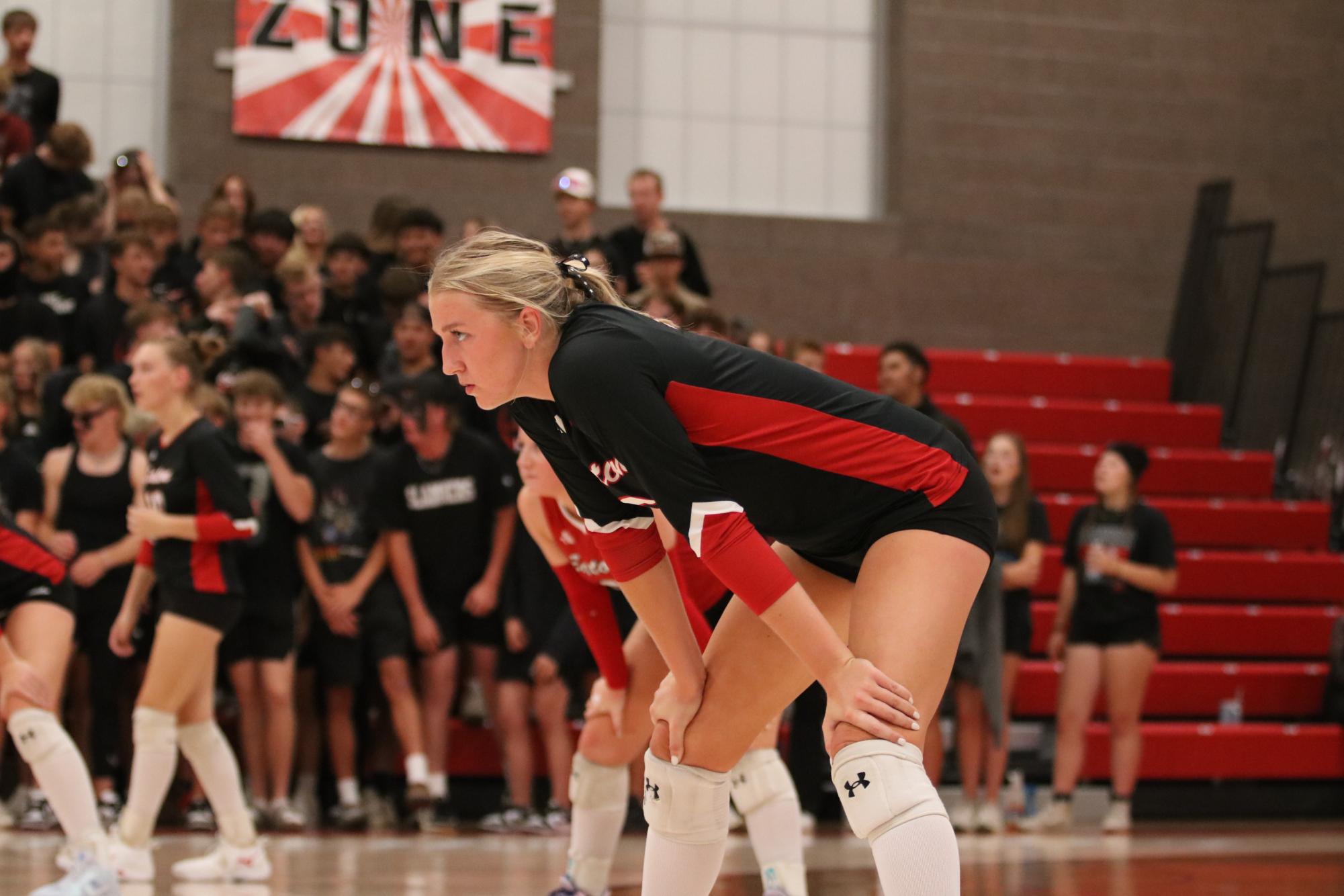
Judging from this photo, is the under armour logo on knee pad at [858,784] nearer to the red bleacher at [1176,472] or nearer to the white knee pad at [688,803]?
the white knee pad at [688,803]

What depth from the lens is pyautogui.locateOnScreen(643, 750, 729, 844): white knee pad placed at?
3.00 metres

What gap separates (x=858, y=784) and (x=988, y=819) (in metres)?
4.65

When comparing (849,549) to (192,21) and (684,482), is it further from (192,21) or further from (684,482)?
(192,21)

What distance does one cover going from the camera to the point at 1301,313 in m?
10.8

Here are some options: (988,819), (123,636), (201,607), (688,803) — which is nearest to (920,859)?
(688,803)

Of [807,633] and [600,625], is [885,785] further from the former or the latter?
[600,625]

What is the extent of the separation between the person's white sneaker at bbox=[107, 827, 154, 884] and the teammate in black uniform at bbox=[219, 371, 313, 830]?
153 centimetres

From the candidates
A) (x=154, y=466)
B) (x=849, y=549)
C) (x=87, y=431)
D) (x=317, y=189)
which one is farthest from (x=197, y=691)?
(x=317, y=189)

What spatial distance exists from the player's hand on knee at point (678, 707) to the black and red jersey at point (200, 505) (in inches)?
103

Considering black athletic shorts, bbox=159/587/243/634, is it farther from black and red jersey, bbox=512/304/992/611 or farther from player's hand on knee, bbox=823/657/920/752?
player's hand on knee, bbox=823/657/920/752

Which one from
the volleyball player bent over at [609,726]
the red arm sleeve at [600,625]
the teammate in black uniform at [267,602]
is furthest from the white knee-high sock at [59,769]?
the teammate in black uniform at [267,602]

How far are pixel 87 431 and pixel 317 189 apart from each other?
4.53 m

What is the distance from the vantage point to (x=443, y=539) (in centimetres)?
714

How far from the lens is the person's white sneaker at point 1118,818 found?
7266 mm
